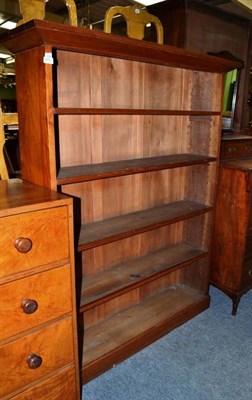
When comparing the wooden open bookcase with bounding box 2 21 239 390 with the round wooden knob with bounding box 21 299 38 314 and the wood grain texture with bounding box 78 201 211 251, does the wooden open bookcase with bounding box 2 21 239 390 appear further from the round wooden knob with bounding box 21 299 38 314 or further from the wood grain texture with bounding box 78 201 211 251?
the round wooden knob with bounding box 21 299 38 314

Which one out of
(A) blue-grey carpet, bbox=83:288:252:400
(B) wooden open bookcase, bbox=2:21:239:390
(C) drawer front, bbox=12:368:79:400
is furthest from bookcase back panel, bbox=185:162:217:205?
(C) drawer front, bbox=12:368:79:400

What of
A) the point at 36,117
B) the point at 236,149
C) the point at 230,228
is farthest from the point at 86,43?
the point at 230,228

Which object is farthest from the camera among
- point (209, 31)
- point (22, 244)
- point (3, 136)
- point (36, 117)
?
point (209, 31)

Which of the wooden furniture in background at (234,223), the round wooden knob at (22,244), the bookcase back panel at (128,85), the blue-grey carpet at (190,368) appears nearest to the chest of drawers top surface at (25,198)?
the round wooden knob at (22,244)

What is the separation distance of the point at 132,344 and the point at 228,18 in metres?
2.60

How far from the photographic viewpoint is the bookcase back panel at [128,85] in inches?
58.7

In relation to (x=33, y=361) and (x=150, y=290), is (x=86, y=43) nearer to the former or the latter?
(x=33, y=361)

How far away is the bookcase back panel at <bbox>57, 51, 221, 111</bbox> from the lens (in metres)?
1.49

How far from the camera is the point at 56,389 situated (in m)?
1.29

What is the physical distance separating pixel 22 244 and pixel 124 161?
881 millimetres

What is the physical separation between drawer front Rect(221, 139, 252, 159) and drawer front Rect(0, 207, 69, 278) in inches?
55.7

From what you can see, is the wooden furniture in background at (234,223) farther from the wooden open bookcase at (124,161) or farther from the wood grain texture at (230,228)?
the wooden open bookcase at (124,161)

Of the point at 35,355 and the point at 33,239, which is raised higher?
the point at 33,239

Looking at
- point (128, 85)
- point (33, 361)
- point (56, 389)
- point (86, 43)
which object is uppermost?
point (86, 43)
